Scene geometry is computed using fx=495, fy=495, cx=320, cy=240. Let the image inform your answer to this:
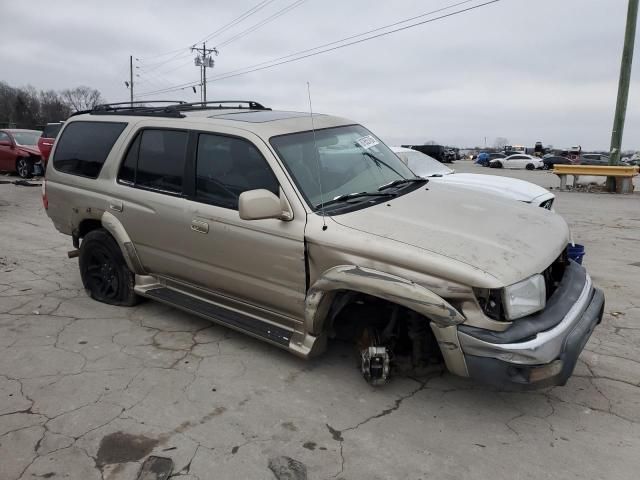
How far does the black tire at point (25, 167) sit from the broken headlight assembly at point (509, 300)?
1723 centimetres

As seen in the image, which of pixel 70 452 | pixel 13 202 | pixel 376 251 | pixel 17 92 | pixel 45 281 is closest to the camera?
pixel 70 452

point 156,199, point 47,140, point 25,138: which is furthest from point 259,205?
point 25,138

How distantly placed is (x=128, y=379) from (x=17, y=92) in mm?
86043

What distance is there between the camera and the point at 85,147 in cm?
484

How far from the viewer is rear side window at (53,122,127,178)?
463cm

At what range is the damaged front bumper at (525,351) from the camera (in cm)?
261

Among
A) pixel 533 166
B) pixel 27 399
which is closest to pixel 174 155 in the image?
pixel 27 399

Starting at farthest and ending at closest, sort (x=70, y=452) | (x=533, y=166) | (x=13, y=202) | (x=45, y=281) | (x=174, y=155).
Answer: (x=533, y=166), (x=13, y=202), (x=45, y=281), (x=174, y=155), (x=70, y=452)

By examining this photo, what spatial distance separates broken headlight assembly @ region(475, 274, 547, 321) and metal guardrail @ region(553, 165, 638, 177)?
14.6 metres

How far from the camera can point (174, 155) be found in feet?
13.2

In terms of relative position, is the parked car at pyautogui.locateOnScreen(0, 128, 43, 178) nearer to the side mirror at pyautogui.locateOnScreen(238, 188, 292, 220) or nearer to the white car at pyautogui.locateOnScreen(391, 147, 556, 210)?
the white car at pyautogui.locateOnScreen(391, 147, 556, 210)

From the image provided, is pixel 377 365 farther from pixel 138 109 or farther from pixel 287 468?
pixel 138 109

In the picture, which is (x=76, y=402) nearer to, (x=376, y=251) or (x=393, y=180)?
(x=376, y=251)

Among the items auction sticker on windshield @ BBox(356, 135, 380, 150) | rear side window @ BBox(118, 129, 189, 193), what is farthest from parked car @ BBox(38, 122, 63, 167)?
auction sticker on windshield @ BBox(356, 135, 380, 150)
